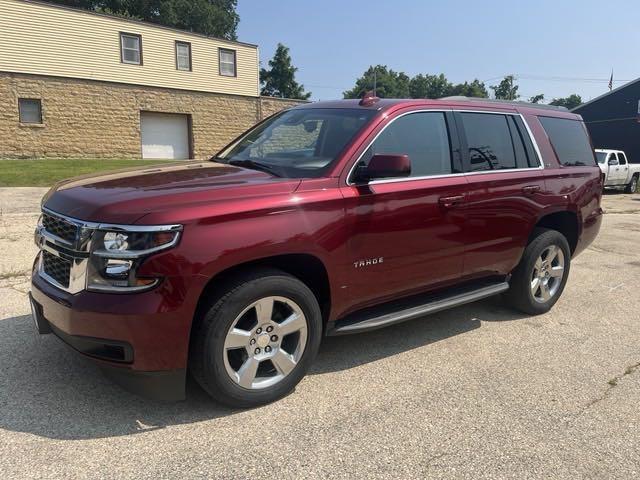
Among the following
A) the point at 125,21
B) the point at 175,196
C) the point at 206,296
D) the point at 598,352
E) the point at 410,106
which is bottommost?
the point at 598,352

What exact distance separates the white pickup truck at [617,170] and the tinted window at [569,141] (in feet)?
53.7

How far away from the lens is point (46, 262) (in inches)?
130

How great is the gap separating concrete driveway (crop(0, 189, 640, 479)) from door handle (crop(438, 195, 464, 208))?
3.85ft

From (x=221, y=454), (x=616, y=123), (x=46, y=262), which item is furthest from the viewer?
(x=616, y=123)

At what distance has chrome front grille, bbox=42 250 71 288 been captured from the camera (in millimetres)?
3004

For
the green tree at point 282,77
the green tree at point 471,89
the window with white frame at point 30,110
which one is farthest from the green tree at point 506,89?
the window with white frame at point 30,110

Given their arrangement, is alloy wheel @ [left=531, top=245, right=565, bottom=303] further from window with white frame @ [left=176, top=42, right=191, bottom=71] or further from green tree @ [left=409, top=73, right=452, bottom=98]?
green tree @ [left=409, top=73, right=452, bottom=98]

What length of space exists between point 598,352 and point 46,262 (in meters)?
4.19

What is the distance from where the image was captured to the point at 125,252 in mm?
2771

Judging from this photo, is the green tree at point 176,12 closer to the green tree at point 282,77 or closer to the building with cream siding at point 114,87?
the green tree at point 282,77

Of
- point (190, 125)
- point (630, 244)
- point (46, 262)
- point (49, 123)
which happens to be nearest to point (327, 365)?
point (46, 262)

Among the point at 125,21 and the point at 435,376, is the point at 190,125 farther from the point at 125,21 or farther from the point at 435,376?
the point at 435,376

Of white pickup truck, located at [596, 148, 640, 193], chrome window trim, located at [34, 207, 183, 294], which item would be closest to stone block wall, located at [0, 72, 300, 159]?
white pickup truck, located at [596, 148, 640, 193]

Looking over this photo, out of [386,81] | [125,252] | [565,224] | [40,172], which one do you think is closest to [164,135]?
[40,172]
